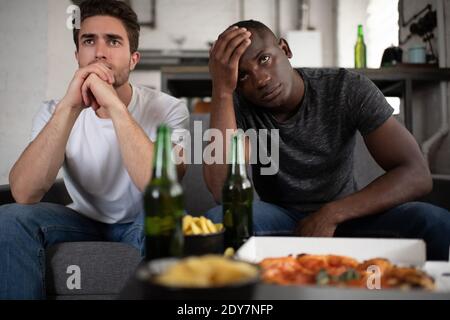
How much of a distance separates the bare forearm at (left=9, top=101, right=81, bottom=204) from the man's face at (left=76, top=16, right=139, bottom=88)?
238 mm

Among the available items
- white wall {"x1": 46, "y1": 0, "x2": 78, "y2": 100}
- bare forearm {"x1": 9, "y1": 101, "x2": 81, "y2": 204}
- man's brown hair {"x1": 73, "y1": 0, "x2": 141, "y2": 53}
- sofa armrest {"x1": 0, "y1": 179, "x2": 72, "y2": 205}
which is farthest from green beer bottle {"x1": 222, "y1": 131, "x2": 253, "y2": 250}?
white wall {"x1": 46, "y1": 0, "x2": 78, "y2": 100}

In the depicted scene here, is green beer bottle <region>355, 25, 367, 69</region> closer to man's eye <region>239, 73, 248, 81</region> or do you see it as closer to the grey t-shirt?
the grey t-shirt

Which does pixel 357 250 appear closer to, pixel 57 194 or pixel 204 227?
pixel 204 227

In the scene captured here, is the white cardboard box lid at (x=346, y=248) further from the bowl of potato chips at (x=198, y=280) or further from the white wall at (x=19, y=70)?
the white wall at (x=19, y=70)

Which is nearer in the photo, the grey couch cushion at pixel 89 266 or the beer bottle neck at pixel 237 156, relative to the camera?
the beer bottle neck at pixel 237 156

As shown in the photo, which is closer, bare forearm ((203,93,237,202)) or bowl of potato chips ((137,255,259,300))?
bowl of potato chips ((137,255,259,300))

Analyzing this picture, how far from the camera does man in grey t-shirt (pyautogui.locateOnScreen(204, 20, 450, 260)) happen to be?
125cm

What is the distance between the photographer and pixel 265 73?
1.42 metres

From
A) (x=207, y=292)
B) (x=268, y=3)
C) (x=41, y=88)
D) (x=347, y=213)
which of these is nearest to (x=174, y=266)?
(x=207, y=292)

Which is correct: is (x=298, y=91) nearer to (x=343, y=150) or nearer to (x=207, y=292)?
(x=343, y=150)

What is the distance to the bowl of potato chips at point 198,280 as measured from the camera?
49 cm

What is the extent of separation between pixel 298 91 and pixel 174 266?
1.14 m

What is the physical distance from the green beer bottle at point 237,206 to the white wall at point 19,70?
6.57 feet

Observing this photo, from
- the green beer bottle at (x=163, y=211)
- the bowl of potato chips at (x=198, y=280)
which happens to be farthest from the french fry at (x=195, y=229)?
the bowl of potato chips at (x=198, y=280)
